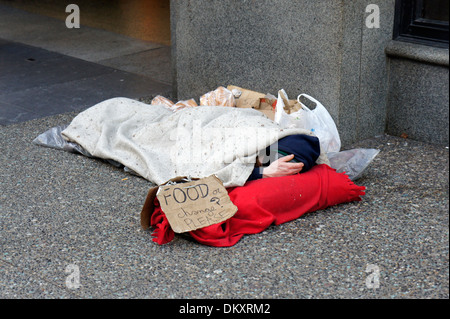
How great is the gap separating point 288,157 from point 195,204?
0.62 m

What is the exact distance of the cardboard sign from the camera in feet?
11.2

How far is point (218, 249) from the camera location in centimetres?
343

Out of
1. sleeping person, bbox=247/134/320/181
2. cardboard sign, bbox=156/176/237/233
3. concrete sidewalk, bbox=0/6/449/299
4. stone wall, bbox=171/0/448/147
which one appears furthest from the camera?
stone wall, bbox=171/0/448/147

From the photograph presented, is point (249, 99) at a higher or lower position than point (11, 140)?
higher

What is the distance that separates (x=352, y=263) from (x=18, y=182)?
2289 mm

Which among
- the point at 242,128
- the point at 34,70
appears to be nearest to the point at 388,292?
the point at 242,128

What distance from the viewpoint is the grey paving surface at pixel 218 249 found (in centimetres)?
306

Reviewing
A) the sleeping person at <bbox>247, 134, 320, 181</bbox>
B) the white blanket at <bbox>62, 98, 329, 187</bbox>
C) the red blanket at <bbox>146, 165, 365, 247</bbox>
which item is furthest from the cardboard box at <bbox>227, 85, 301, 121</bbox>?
the red blanket at <bbox>146, 165, 365, 247</bbox>

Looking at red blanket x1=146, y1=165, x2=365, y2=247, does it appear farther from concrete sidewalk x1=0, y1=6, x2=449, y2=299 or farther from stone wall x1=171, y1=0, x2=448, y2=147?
stone wall x1=171, y1=0, x2=448, y2=147

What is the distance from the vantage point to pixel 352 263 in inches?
128

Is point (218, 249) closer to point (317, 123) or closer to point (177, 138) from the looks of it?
point (177, 138)

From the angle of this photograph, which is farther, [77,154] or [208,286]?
[77,154]

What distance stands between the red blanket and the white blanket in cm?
15
